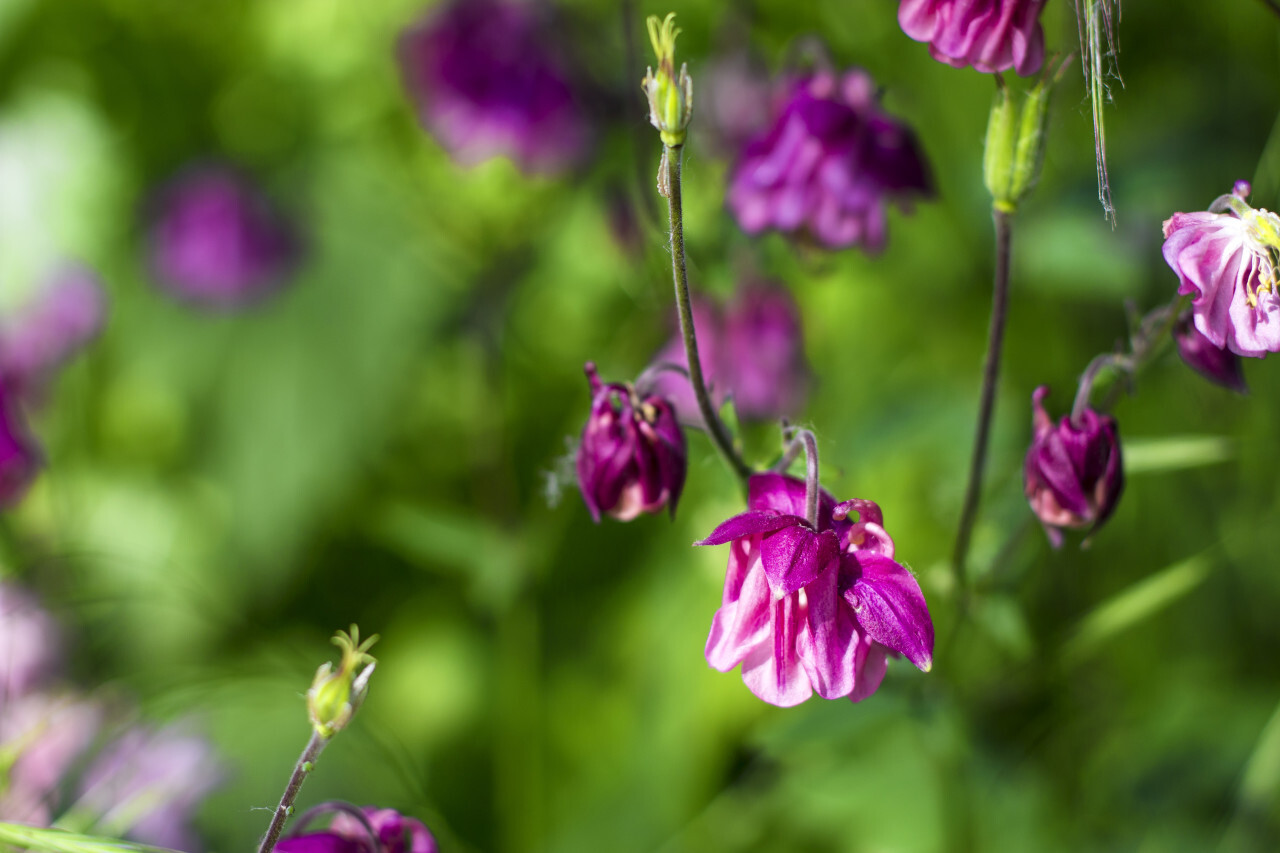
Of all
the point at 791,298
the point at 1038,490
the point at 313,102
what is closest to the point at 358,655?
the point at 1038,490

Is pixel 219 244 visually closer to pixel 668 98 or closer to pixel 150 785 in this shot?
pixel 150 785

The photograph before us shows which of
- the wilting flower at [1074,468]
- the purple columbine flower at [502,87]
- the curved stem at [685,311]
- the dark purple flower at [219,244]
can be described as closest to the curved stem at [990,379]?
the wilting flower at [1074,468]

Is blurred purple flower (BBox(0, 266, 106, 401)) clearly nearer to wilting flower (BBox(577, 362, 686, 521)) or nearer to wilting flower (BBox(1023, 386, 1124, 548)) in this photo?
wilting flower (BBox(577, 362, 686, 521))

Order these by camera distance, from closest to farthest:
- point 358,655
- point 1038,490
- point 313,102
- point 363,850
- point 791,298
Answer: point 358,655, point 363,850, point 1038,490, point 791,298, point 313,102

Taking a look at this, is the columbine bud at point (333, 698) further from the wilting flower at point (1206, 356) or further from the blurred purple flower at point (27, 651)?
the blurred purple flower at point (27, 651)

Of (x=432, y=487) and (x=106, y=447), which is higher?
(x=106, y=447)

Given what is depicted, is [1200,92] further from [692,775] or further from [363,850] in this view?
[363,850]

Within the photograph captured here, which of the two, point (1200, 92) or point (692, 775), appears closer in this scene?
point (692, 775)
